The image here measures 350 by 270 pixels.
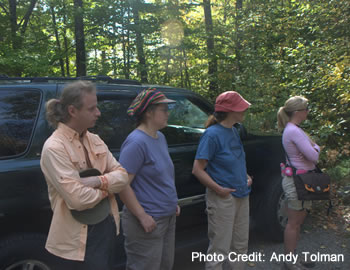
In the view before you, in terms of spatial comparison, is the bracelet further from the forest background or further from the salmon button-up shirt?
the forest background

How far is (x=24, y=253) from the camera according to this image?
7.57 ft

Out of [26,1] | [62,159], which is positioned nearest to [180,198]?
[62,159]

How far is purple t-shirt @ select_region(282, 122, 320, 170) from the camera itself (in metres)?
3.16

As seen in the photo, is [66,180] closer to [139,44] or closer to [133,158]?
[133,158]

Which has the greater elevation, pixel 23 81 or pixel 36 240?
pixel 23 81

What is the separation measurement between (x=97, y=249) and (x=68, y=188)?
496mm

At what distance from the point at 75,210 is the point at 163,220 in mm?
743

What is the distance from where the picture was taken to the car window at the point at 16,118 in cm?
241

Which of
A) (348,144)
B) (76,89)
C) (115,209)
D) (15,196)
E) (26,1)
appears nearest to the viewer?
(76,89)

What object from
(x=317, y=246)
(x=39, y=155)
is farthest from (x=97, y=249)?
(x=317, y=246)

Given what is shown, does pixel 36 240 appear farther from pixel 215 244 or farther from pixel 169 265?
pixel 215 244

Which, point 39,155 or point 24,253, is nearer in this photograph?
point 24,253

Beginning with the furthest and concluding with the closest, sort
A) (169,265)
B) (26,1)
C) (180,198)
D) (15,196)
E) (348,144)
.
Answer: (26,1)
(348,144)
(180,198)
(169,265)
(15,196)

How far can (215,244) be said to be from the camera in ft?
9.24
